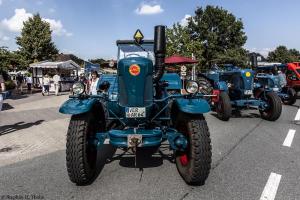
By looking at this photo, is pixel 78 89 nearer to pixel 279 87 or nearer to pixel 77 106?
pixel 77 106

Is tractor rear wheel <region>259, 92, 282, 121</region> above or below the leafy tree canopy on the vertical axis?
below

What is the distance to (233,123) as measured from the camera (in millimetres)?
9406

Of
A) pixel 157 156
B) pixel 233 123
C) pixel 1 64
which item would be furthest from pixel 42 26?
pixel 157 156

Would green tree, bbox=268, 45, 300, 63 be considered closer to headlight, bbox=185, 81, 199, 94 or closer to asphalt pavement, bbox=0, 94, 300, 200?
asphalt pavement, bbox=0, 94, 300, 200

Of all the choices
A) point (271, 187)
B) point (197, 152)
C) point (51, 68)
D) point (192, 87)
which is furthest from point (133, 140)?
point (51, 68)

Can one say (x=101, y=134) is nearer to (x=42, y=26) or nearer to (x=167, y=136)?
(x=167, y=136)

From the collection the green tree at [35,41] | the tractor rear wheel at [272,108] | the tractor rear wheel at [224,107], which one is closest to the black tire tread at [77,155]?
the tractor rear wheel at [224,107]

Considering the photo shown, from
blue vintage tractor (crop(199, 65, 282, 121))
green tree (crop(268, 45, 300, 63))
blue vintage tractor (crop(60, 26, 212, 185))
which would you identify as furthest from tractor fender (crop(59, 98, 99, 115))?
green tree (crop(268, 45, 300, 63))

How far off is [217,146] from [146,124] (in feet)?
7.72

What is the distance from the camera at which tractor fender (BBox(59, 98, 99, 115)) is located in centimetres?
424

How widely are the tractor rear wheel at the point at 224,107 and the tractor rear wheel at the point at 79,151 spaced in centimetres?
591

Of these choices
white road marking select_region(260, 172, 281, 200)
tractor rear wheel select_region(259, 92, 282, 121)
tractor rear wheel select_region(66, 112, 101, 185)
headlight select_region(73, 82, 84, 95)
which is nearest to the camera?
white road marking select_region(260, 172, 281, 200)

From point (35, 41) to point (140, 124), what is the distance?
36126 millimetres

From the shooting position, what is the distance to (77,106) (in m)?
4.34
